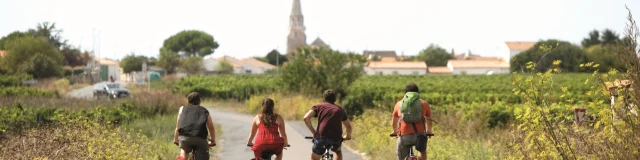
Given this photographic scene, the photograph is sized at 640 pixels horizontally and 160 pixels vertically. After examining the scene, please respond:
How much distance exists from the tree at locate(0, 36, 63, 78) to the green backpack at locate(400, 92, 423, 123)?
5913 cm

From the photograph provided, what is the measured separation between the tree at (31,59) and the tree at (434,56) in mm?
100268

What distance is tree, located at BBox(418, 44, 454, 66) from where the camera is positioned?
16162 centimetres

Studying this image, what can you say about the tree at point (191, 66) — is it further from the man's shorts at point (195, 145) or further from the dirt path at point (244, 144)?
the man's shorts at point (195, 145)

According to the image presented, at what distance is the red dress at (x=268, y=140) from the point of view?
31.2ft

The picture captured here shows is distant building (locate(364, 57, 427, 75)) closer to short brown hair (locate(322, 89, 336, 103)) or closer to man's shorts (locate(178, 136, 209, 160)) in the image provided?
short brown hair (locate(322, 89, 336, 103))

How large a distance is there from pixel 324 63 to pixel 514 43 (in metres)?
115

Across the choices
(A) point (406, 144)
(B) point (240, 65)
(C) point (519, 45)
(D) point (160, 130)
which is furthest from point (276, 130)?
(B) point (240, 65)

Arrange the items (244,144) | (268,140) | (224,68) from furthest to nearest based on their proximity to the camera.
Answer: (224,68) → (244,144) → (268,140)

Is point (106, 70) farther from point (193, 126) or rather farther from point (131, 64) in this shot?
point (193, 126)

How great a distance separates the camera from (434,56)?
16162 centimetres

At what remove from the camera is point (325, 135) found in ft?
33.7

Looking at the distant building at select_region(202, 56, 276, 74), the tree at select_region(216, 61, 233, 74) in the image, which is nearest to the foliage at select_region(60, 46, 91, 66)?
the tree at select_region(216, 61, 233, 74)

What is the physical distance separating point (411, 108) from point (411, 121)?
159 millimetres

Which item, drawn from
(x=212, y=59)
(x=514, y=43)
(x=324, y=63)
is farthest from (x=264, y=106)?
(x=514, y=43)
